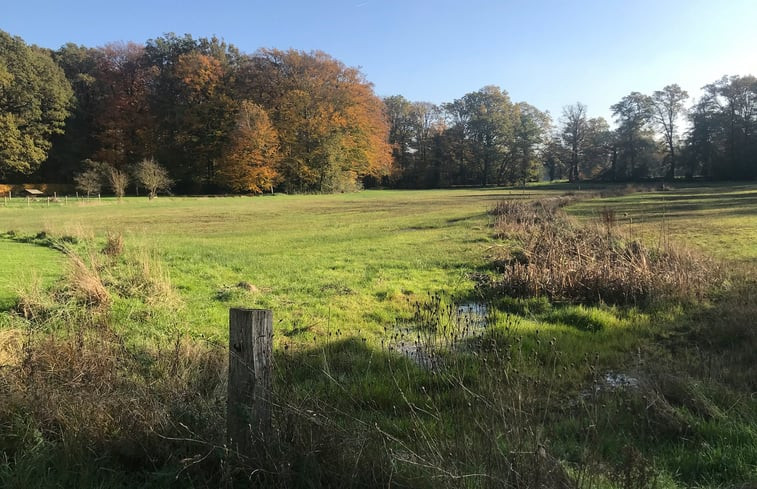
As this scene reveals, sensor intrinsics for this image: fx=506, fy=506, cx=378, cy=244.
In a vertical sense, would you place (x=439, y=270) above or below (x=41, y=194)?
below

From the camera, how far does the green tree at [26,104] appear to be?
52.6 meters

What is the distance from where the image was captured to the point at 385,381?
16.2 feet

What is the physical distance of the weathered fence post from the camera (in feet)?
9.30

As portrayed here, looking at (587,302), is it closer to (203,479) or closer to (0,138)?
(203,479)

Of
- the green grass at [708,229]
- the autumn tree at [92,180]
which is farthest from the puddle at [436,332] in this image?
the autumn tree at [92,180]

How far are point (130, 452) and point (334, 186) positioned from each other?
60749 millimetres

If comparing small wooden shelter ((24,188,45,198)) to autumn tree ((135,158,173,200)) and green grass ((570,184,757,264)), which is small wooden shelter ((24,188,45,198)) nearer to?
autumn tree ((135,158,173,200))

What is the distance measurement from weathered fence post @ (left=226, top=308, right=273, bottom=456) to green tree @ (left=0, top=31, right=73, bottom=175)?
6296cm

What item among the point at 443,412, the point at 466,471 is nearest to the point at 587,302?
the point at 443,412

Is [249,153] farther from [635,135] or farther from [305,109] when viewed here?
[635,135]

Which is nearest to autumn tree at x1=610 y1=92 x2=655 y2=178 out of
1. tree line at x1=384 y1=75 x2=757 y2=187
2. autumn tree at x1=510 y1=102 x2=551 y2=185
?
tree line at x1=384 y1=75 x2=757 y2=187

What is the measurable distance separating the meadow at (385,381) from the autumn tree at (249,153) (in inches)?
1814

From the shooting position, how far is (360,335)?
6.65 meters

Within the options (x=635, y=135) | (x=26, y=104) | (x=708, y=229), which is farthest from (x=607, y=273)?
(x=635, y=135)
